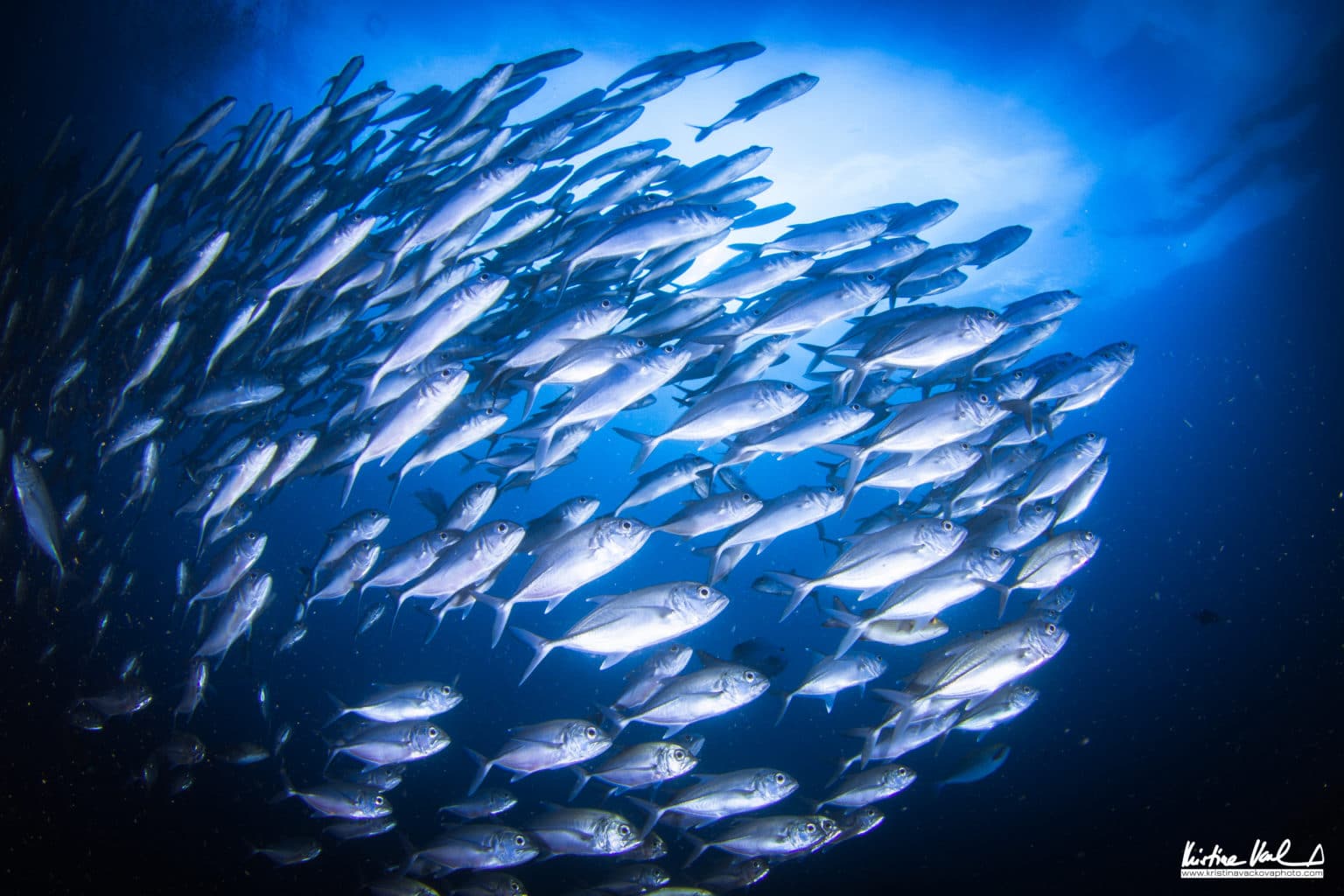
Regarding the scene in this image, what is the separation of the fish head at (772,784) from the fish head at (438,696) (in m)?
2.99

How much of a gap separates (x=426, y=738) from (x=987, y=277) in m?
19.8

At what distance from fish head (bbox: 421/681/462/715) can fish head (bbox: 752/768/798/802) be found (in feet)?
9.82

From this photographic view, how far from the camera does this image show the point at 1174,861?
1449 centimetres

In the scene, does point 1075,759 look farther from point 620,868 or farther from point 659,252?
point 659,252

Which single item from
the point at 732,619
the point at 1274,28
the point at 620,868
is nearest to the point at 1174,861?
the point at 620,868

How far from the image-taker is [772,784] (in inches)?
202

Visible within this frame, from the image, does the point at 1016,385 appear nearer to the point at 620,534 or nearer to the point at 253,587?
the point at 620,534

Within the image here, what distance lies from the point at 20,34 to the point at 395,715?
16784 mm

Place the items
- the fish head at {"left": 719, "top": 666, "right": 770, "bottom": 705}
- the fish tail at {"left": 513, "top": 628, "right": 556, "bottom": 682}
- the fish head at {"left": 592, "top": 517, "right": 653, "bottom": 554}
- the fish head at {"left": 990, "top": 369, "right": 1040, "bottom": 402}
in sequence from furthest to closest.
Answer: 1. the fish head at {"left": 990, "top": 369, "right": 1040, "bottom": 402}
2. the fish head at {"left": 719, "top": 666, "right": 770, "bottom": 705}
3. the fish tail at {"left": 513, "top": 628, "right": 556, "bottom": 682}
4. the fish head at {"left": 592, "top": 517, "right": 653, "bottom": 554}

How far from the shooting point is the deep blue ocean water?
10680mm

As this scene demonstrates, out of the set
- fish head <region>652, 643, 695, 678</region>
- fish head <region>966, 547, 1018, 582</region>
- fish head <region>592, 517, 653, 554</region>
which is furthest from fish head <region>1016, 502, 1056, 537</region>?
fish head <region>592, 517, 653, 554</region>

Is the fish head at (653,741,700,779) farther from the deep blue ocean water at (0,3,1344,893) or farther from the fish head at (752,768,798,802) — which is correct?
the deep blue ocean water at (0,3,1344,893)

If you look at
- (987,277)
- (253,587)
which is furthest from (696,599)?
(987,277)
